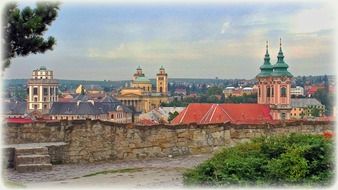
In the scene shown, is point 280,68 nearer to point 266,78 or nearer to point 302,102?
point 266,78

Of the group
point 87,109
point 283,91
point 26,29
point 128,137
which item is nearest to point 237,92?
point 283,91

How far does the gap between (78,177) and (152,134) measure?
6.40 feet

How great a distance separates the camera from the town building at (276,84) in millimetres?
79875

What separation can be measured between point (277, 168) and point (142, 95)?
109439 mm

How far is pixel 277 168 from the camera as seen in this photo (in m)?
5.48

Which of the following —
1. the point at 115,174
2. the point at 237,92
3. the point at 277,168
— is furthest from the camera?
the point at 237,92

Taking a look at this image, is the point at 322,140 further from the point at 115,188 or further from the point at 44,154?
the point at 44,154

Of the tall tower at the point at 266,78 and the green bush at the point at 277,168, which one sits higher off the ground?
the tall tower at the point at 266,78

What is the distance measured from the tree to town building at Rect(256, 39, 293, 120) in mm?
72800

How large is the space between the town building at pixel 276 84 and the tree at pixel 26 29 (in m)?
72.8

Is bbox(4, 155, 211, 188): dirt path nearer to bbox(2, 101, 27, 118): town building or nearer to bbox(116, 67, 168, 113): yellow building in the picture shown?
bbox(2, 101, 27, 118): town building

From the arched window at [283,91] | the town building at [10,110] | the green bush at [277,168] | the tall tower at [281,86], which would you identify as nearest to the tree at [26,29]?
the town building at [10,110]

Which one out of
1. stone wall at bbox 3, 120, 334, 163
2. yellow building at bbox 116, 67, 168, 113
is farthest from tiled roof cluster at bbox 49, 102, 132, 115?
stone wall at bbox 3, 120, 334, 163

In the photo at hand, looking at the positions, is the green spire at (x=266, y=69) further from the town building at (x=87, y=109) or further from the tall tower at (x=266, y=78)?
the town building at (x=87, y=109)
